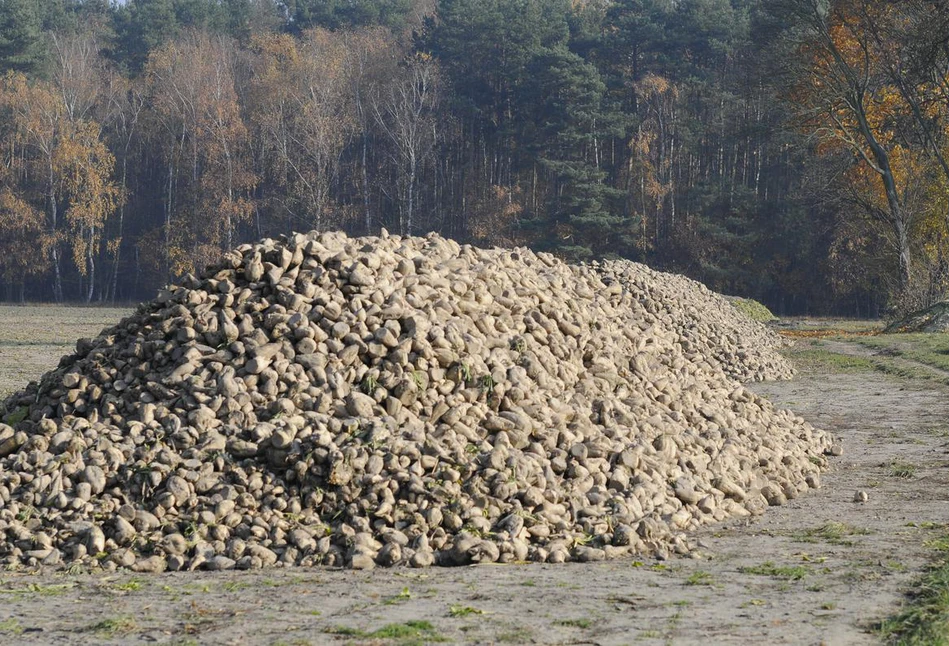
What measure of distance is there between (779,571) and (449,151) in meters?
52.7

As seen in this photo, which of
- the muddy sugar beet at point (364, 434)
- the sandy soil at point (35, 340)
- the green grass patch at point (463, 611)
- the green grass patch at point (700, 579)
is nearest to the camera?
the green grass patch at point (463, 611)

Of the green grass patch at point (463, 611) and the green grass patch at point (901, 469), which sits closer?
the green grass patch at point (463, 611)

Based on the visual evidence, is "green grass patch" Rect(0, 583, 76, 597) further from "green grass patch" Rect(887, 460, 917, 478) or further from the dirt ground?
"green grass patch" Rect(887, 460, 917, 478)

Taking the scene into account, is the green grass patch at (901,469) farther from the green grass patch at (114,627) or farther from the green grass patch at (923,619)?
the green grass patch at (114,627)

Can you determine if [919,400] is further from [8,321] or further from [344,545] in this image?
[8,321]

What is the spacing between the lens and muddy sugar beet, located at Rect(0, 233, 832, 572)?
22.4 ft

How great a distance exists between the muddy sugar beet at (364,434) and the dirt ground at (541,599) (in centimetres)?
32

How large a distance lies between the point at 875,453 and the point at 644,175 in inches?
1690

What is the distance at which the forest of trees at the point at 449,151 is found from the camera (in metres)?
48.6

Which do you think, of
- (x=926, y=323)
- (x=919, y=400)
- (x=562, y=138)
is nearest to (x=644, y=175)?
(x=562, y=138)

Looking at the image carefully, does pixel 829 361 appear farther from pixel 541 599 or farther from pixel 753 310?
pixel 541 599

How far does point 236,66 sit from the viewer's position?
64.9 m

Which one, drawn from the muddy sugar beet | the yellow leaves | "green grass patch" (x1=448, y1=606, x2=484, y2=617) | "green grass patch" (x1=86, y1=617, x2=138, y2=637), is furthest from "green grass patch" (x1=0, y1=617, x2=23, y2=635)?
the yellow leaves

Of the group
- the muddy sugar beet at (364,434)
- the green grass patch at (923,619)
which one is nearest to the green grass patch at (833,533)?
the muddy sugar beet at (364,434)
